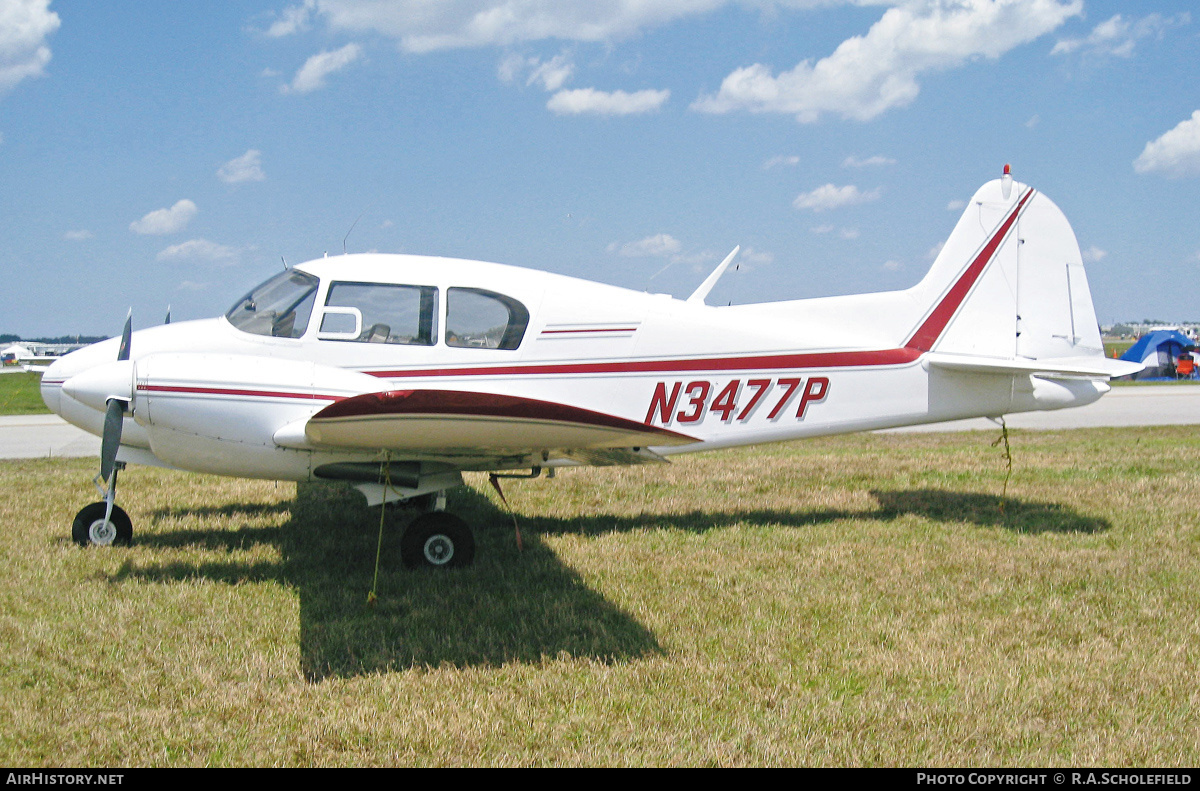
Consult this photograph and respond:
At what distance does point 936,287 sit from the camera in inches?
312

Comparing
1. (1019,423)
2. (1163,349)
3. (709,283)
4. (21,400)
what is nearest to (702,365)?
(709,283)

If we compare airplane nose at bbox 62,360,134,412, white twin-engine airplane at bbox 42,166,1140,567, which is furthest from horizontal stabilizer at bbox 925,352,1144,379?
airplane nose at bbox 62,360,134,412

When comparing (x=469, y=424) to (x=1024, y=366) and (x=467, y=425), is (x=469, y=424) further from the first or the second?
(x=1024, y=366)

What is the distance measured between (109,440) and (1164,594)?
7.15m

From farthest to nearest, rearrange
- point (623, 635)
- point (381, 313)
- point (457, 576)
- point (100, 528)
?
point (100, 528) < point (381, 313) < point (457, 576) < point (623, 635)

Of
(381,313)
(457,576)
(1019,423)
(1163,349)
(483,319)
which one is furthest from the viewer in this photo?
(1163,349)

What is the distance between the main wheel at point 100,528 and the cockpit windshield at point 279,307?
202 centimetres

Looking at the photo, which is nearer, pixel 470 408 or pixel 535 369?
pixel 470 408

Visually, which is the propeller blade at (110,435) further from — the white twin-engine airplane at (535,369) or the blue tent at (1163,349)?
the blue tent at (1163,349)

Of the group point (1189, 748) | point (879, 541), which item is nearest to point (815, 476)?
point (879, 541)

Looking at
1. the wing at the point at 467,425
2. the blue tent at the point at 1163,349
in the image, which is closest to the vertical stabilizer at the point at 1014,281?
the wing at the point at 467,425

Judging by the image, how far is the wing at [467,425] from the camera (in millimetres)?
4625

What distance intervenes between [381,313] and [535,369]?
1236mm

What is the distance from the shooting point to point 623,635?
4930 mm
